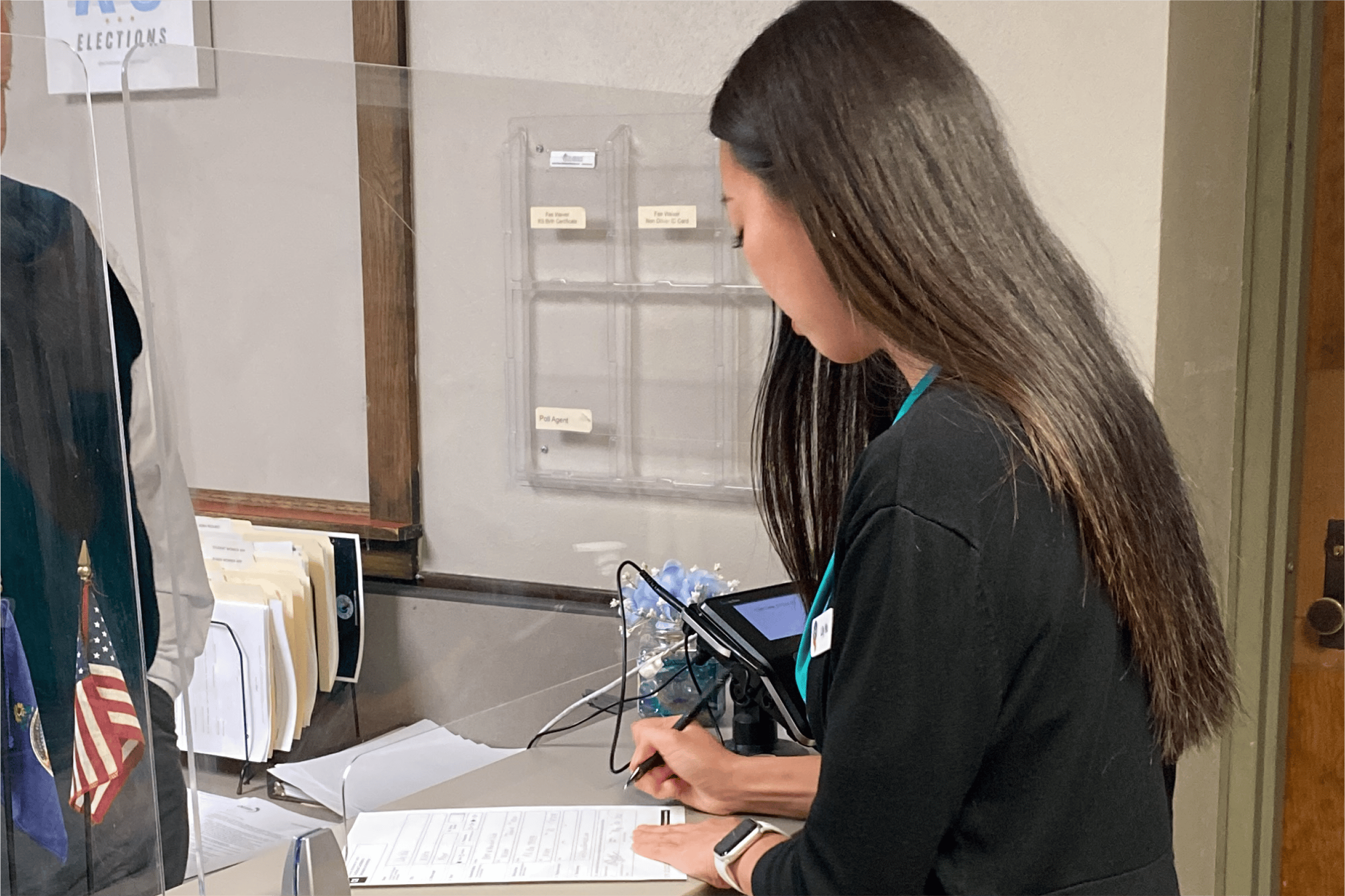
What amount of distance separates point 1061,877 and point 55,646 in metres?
0.81

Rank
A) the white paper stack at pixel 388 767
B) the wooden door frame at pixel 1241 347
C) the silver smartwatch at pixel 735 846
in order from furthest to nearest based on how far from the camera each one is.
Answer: the wooden door frame at pixel 1241 347 < the white paper stack at pixel 388 767 < the silver smartwatch at pixel 735 846

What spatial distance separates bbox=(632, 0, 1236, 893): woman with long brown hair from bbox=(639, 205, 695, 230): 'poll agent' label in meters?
0.51

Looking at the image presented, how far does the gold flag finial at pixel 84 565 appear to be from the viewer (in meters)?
0.96

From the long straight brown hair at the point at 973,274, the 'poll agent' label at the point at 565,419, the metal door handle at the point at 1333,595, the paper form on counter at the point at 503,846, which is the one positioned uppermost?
the long straight brown hair at the point at 973,274

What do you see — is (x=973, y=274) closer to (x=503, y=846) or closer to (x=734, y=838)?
(x=734, y=838)

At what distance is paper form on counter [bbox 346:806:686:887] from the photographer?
42.4 inches

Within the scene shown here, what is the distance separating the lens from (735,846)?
103 cm

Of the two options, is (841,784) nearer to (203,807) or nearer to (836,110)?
(836,110)

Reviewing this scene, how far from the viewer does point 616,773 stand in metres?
1.31

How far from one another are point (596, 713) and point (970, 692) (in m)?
0.76

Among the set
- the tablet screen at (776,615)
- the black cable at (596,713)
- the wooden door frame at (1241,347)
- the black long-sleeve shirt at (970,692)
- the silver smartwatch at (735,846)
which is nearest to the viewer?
the black long-sleeve shirt at (970,692)

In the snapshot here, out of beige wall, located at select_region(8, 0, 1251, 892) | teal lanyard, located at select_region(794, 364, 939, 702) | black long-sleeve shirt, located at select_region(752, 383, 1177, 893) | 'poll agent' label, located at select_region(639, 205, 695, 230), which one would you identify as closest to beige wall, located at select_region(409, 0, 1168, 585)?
beige wall, located at select_region(8, 0, 1251, 892)

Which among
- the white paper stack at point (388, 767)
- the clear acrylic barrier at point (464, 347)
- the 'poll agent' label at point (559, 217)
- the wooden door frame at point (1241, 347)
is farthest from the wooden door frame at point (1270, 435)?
the white paper stack at point (388, 767)

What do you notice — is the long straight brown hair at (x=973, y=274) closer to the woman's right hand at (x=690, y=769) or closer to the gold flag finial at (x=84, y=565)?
the woman's right hand at (x=690, y=769)
